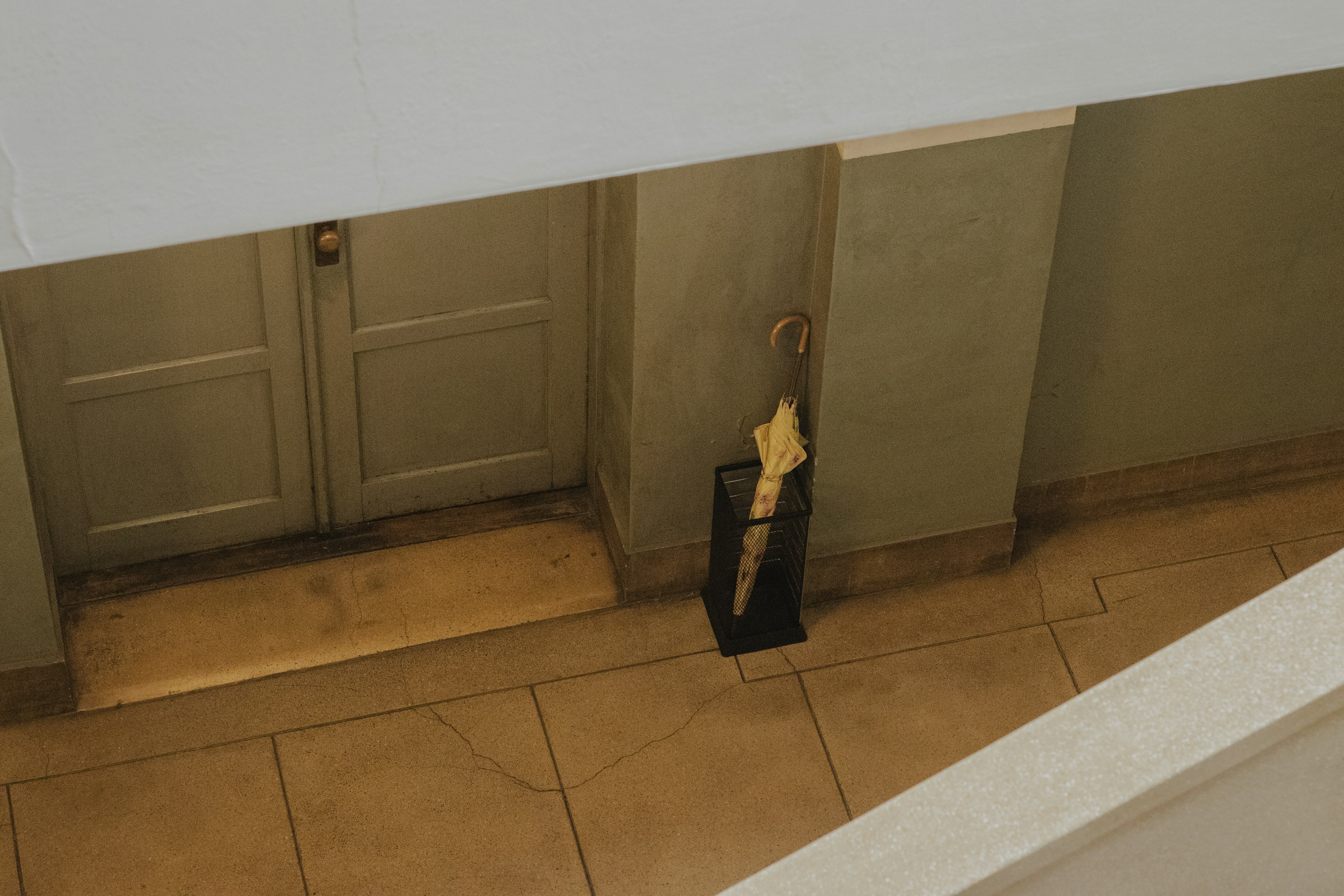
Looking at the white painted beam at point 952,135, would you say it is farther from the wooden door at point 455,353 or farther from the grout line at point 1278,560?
the grout line at point 1278,560

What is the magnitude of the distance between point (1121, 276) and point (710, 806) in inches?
82.8

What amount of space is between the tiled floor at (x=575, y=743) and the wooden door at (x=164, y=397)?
2.08 ft

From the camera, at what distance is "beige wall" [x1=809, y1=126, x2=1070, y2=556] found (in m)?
4.11

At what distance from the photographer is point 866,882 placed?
1161 mm

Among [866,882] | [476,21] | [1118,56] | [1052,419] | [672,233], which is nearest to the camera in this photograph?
[476,21]

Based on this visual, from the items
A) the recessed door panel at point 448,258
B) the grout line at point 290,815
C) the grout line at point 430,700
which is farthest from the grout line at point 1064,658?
the grout line at point 290,815

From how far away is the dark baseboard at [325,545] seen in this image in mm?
5055

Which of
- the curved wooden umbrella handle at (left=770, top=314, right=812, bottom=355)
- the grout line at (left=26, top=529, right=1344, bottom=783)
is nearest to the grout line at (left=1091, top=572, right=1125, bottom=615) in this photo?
the grout line at (left=26, top=529, right=1344, bottom=783)

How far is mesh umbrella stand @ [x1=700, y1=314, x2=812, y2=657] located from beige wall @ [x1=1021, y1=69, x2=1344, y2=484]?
91 cm

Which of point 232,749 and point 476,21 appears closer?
point 476,21

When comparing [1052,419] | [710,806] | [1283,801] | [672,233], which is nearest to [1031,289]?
[1052,419]

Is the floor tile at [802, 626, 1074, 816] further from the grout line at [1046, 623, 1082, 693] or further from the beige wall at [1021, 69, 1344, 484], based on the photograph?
the beige wall at [1021, 69, 1344, 484]

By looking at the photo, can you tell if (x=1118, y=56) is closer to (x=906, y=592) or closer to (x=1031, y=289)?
(x=1031, y=289)

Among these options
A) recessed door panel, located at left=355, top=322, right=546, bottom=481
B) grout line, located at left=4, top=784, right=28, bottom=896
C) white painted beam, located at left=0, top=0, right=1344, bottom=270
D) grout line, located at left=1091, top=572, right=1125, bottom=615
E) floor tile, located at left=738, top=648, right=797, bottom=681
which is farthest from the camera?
grout line, located at left=1091, top=572, right=1125, bottom=615
